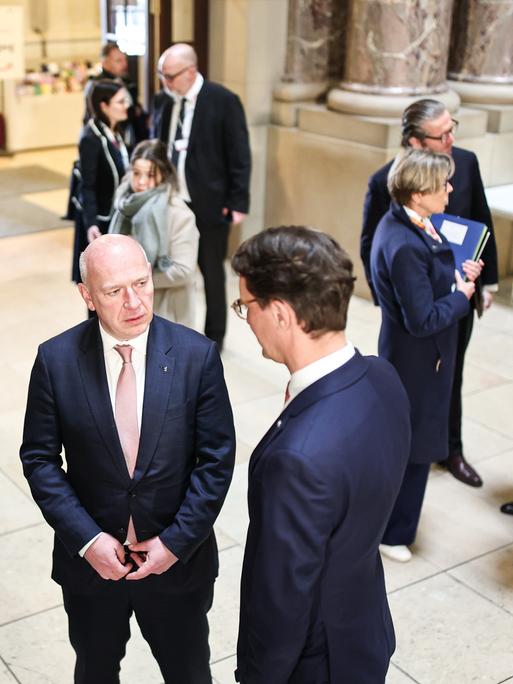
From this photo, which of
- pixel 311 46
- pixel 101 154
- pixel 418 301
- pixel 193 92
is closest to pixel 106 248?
pixel 418 301

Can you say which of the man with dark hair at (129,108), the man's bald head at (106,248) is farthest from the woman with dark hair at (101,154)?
the man's bald head at (106,248)

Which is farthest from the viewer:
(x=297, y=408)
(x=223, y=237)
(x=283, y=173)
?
(x=283, y=173)

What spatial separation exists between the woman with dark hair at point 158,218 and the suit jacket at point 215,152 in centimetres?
150

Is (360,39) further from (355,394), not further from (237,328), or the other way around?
(355,394)

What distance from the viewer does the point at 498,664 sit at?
381 centimetres

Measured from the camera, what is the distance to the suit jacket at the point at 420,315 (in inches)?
154

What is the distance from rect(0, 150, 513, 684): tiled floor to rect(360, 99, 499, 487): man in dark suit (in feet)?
0.93

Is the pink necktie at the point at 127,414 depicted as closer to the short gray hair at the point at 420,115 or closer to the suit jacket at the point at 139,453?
the suit jacket at the point at 139,453

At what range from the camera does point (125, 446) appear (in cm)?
265

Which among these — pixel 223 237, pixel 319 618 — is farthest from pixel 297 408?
pixel 223 237

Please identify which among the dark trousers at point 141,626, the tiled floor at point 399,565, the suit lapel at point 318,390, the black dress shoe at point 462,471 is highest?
the suit lapel at point 318,390

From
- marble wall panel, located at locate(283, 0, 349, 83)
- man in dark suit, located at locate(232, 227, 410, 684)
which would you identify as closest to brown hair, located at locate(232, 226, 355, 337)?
man in dark suit, located at locate(232, 227, 410, 684)

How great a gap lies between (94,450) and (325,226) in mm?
5879

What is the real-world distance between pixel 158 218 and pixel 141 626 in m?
2.45
